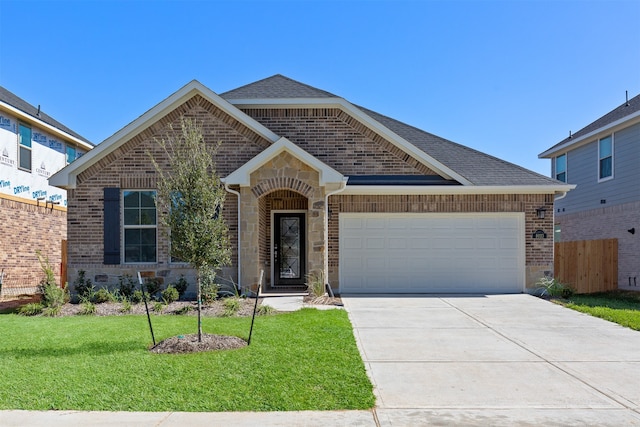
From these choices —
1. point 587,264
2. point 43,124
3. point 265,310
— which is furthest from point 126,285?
point 587,264

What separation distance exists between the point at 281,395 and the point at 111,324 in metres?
5.03

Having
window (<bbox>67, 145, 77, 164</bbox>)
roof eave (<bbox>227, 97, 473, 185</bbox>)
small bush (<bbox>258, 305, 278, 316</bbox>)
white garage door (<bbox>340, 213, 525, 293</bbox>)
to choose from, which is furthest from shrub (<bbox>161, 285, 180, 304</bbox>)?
window (<bbox>67, 145, 77, 164</bbox>)

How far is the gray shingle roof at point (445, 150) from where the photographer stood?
523 inches

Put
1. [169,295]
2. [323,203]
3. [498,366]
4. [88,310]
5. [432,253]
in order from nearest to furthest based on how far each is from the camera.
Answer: [498,366] < [88,310] < [169,295] < [323,203] < [432,253]

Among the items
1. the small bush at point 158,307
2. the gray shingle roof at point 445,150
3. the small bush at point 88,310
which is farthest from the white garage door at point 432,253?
the small bush at point 88,310

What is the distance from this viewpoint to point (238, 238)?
1184 centimetres

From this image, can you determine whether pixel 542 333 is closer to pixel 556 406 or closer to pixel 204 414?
pixel 556 406

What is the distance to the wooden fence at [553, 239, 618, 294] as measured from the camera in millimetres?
14906

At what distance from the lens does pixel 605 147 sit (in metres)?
16.9

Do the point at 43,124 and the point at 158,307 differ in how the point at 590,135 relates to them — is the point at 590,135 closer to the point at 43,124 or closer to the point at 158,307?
the point at 158,307

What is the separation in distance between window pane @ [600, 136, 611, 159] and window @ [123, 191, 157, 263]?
15258mm

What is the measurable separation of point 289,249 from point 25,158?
10224mm

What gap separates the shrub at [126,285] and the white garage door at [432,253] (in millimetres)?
5472

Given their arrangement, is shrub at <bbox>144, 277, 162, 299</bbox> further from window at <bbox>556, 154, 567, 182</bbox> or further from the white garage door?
window at <bbox>556, 154, 567, 182</bbox>
